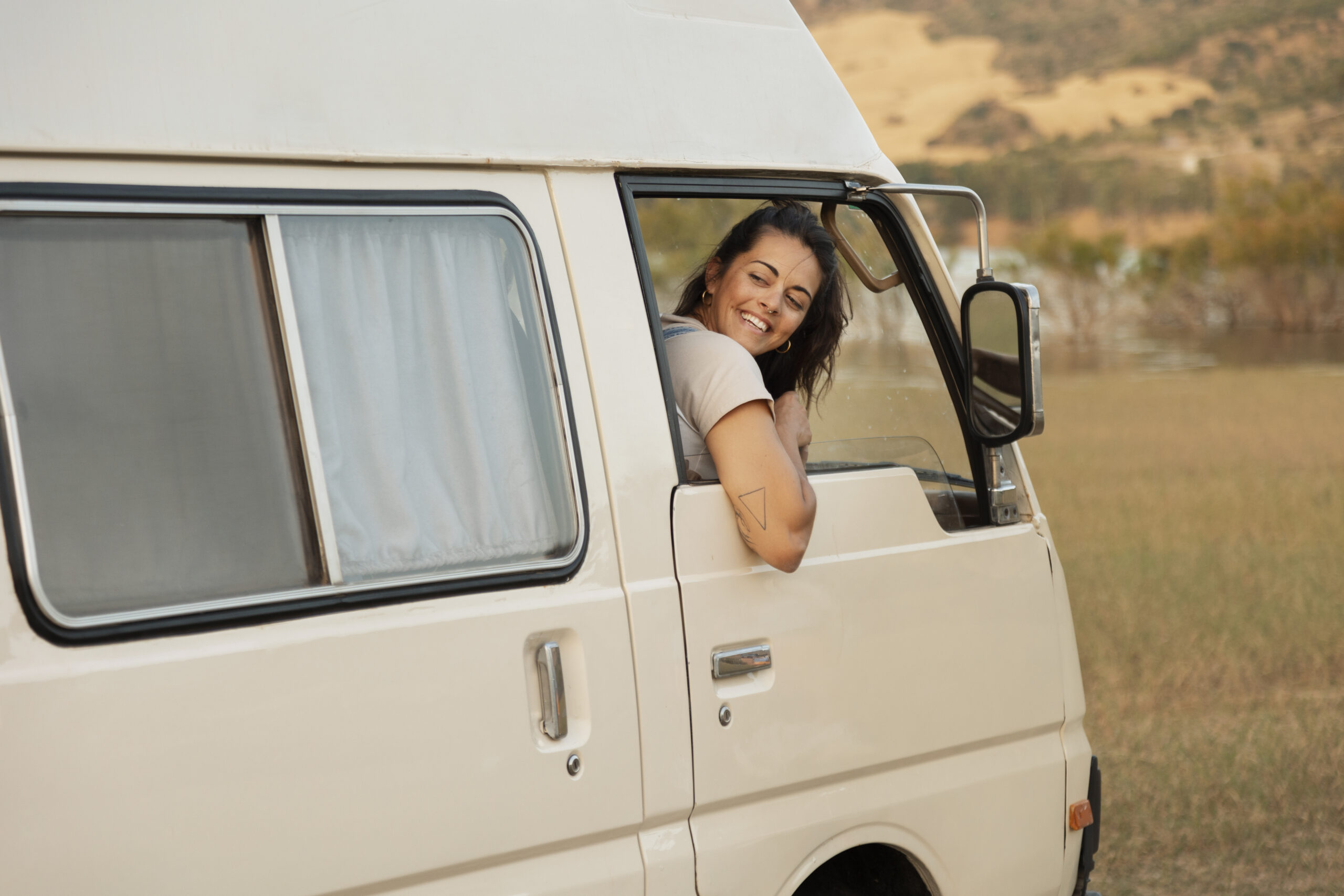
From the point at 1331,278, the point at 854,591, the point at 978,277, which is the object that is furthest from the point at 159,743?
the point at 1331,278

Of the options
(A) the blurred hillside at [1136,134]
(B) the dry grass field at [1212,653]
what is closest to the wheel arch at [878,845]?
(B) the dry grass field at [1212,653]

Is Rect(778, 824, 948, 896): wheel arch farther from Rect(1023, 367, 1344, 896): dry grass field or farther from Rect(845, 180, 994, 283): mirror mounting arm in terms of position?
Rect(1023, 367, 1344, 896): dry grass field

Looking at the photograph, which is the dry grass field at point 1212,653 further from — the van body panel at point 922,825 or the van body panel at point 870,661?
the van body panel at point 870,661

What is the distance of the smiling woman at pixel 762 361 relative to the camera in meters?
2.29

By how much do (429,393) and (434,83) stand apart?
556 mm

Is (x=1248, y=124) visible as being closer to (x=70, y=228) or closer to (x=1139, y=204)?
(x=1139, y=204)

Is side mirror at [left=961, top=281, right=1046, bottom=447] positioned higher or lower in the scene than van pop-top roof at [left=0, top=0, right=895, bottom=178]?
lower

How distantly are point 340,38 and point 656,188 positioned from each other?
68cm

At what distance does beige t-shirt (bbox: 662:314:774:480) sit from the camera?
2.39m

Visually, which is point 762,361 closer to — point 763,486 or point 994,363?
point 994,363

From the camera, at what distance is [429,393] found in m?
2.07

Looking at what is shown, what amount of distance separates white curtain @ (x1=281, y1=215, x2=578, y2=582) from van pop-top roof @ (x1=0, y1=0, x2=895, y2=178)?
157 millimetres

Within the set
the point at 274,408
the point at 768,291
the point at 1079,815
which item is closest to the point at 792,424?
the point at 768,291

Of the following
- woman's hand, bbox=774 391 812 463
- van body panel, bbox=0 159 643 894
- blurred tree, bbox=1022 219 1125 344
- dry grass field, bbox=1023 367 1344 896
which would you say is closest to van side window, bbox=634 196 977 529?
woman's hand, bbox=774 391 812 463
